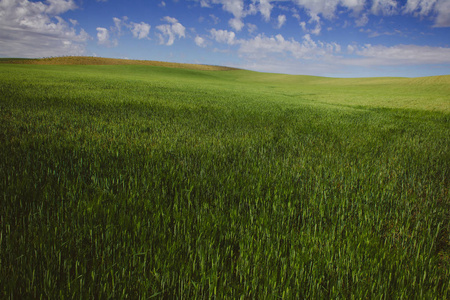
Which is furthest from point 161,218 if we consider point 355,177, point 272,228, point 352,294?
point 355,177

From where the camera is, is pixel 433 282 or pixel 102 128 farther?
pixel 102 128

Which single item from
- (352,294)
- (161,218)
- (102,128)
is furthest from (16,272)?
(102,128)

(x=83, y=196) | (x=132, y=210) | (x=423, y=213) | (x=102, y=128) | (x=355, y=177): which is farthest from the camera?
(x=102, y=128)

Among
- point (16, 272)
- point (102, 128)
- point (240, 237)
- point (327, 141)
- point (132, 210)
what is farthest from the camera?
point (327, 141)

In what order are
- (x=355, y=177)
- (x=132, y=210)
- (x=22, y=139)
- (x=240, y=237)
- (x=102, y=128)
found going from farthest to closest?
1. (x=102, y=128)
2. (x=22, y=139)
3. (x=355, y=177)
4. (x=132, y=210)
5. (x=240, y=237)

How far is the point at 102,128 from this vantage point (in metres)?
5.28

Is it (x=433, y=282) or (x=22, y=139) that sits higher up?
(x=22, y=139)

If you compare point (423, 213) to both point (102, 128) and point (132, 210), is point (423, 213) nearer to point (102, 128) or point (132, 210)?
point (132, 210)

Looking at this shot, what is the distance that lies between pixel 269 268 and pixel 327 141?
4751 millimetres

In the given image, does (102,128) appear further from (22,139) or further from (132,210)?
(132,210)

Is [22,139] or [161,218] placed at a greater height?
[22,139]

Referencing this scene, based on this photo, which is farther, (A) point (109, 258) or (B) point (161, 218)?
(B) point (161, 218)

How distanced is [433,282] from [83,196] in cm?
290

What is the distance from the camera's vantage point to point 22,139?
3.80 meters
